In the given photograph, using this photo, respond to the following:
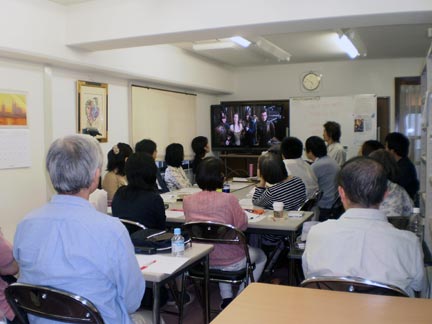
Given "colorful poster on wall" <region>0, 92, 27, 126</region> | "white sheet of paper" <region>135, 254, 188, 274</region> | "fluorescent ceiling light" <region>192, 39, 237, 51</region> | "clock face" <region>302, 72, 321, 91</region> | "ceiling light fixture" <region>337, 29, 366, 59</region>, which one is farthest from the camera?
"clock face" <region>302, 72, 321, 91</region>

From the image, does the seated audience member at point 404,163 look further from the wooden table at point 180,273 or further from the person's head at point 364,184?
the person's head at point 364,184

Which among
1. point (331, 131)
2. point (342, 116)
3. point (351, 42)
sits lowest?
point (331, 131)

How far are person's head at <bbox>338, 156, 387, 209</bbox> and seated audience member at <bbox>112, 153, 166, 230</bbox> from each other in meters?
1.40

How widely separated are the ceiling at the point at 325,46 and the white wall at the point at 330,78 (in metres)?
0.17

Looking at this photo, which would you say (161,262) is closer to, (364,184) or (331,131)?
(364,184)

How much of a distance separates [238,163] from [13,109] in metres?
4.52

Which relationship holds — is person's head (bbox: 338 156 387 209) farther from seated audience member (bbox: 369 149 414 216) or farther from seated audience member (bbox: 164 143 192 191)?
seated audience member (bbox: 164 143 192 191)

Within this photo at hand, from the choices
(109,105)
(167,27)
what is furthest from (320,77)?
(167,27)

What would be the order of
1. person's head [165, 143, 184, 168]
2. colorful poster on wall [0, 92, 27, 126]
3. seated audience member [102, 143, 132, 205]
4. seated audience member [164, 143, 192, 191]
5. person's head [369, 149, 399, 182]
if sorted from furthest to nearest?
person's head [165, 143, 184, 168], seated audience member [164, 143, 192, 191], seated audience member [102, 143, 132, 205], colorful poster on wall [0, 92, 27, 126], person's head [369, 149, 399, 182]

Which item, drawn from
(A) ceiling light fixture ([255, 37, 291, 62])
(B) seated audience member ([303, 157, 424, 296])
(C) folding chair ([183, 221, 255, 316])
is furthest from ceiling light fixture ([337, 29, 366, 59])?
(B) seated audience member ([303, 157, 424, 296])

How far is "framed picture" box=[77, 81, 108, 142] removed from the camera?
4.82 m

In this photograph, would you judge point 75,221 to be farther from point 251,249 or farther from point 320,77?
point 320,77

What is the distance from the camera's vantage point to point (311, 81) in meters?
7.65

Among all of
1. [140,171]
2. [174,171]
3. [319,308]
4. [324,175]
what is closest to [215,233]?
[140,171]
